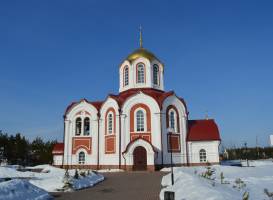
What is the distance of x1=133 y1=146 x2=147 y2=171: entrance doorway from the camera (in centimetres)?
2783

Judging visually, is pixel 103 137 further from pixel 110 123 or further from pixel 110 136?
pixel 110 123

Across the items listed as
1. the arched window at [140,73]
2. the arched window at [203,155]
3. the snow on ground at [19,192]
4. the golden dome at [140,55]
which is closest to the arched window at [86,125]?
the arched window at [140,73]

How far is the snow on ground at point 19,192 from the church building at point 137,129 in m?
17.1

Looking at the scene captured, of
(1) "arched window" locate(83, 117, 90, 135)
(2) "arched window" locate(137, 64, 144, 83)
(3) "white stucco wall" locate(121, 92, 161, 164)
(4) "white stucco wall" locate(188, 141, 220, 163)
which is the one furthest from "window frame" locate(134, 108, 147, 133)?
(1) "arched window" locate(83, 117, 90, 135)

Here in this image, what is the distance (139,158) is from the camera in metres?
28.0

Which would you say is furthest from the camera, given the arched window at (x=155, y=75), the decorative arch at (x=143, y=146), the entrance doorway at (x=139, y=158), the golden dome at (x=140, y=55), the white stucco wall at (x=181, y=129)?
the arched window at (x=155, y=75)

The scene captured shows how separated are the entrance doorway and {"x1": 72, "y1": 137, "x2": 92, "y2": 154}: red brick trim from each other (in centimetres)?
588

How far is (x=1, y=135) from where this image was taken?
154 ft

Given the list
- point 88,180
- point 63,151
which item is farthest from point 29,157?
point 88,180

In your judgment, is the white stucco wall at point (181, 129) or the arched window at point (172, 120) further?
the arched window at point (172, 120)

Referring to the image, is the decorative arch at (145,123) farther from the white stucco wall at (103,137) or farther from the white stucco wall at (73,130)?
the white stucco wall at (73,130)

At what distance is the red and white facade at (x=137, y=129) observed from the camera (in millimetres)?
28408

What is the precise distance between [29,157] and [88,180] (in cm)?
3635

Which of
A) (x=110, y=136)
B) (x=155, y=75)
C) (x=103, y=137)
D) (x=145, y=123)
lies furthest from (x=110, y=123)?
(x=155, y=75)
